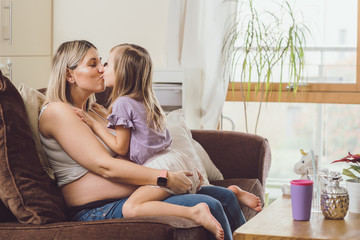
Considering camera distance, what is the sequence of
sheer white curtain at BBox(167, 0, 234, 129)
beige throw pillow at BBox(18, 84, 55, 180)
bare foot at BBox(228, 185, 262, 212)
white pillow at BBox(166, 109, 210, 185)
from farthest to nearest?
sheer white curtain at BBox(167, 0, 234, 129) → white pillow at BBox(166, 109, 210, 185) → bare foot at BBox(228, 185, 262, 212) → beige throw pillow at BBox(18, 84, 55, 180)

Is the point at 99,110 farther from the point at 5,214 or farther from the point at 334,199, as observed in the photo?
Result: the point at 334,199

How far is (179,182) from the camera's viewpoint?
6.32 feet

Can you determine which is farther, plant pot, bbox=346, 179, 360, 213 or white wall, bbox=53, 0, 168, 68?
white wall, bbox=53, 0, 168, 68

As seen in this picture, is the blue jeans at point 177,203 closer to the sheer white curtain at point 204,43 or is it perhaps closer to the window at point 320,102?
the sheer white curtain at point 204,43

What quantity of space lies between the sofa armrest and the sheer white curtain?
2.69ft

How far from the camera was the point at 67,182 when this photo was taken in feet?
6.27

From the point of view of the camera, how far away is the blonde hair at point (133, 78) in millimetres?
2127

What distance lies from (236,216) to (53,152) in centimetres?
75

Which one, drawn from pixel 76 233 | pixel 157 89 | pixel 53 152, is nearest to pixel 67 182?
pixel 53 152

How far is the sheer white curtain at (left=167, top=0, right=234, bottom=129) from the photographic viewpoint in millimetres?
3781

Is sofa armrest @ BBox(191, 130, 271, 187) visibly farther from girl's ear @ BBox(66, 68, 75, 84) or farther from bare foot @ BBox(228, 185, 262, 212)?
girl's ear @ BBox(66, 68, 75, 84)

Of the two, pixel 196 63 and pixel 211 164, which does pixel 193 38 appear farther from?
pixel 211 164

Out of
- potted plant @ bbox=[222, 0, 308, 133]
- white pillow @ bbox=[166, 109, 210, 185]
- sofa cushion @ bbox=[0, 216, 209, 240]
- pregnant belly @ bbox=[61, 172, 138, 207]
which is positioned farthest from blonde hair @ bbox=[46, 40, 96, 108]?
potted plant @ bbox=[222, 0, 308, 133]

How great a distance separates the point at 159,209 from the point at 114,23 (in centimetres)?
256
